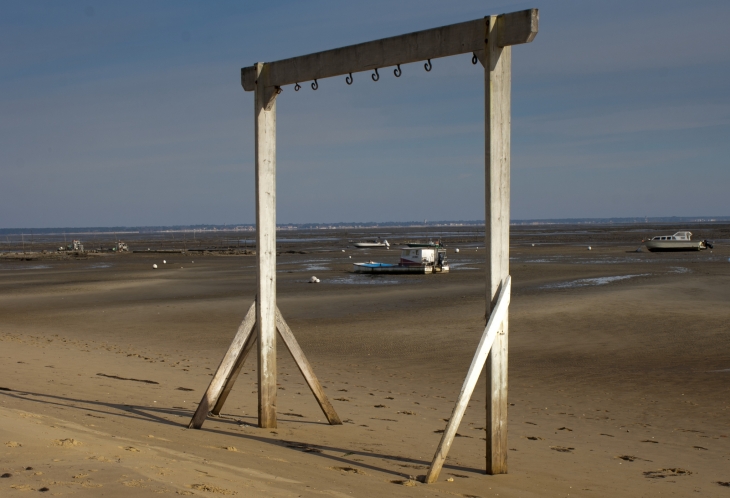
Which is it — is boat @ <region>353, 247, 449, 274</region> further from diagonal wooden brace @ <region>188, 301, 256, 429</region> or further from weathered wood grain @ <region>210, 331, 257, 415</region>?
diagonal wooden brace @ <region>188, 301, 256, 429</region>

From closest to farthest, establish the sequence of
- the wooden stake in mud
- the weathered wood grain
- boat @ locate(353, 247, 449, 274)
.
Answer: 1. the wooden stake in mud
2. the weathered wood grain
3. boat @ locate(353, 247, 449, 274)

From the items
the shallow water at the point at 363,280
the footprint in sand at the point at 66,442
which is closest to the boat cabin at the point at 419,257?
the shallow water at the point at 363,280

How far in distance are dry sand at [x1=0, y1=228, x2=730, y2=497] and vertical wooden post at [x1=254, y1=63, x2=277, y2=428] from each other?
0.45 metres

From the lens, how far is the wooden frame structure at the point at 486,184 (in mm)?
5742

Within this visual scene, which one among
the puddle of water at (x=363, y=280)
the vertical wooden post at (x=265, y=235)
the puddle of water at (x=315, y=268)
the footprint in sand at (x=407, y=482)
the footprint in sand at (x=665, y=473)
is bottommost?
the puddle of water at (x=363, y=280)

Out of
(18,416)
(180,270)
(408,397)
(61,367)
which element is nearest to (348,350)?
(408,397)

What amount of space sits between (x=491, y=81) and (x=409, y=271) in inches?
1213

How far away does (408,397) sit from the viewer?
9852 millimetres

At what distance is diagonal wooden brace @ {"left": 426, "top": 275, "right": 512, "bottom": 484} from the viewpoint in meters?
5.61

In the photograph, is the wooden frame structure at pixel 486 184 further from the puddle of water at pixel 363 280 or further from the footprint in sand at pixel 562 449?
the puddle of water at pixel 363 280

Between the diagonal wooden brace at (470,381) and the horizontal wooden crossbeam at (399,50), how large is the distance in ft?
6.53

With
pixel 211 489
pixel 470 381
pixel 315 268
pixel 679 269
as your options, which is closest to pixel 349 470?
pixel 470 381

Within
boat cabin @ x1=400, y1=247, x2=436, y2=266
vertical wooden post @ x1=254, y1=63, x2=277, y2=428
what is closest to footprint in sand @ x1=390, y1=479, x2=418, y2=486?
vertical wooden post @ x1=254, y1=63, x2=277, y2=428

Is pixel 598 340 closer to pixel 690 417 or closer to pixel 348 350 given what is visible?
pixel 348 350
